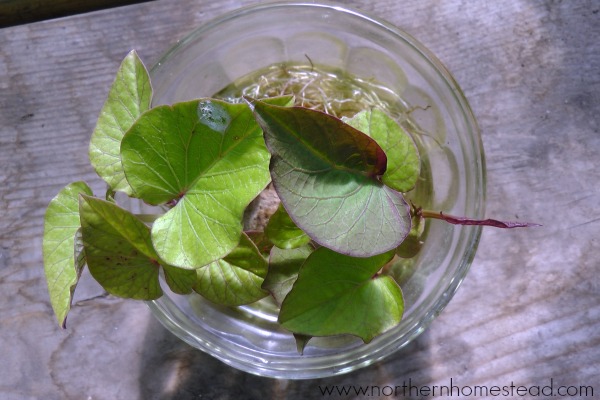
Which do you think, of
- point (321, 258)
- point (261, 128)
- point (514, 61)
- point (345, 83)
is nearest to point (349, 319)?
point (321, 258)

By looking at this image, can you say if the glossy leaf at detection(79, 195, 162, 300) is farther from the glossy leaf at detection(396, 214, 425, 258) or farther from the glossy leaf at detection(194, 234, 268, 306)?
the glossy leaf at detection(396, 214, 425, 258)

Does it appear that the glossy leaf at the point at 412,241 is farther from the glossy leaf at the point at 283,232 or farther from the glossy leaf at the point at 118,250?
the glossy leaf at the point at 118,250

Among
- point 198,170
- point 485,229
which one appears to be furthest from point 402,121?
point 198,170

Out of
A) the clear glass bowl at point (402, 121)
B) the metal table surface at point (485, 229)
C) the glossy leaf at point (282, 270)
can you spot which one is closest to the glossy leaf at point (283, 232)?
the glossy leaf at point (282, 270)

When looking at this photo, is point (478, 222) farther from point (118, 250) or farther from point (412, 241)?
point (118, 250)

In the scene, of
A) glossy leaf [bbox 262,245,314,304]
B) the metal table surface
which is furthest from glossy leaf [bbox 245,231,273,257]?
the metal table surface

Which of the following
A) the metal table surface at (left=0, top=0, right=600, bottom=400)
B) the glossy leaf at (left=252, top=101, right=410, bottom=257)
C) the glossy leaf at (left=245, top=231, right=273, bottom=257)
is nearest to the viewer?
the glossy leaf at (left=252, top=101, right=410, bottom=257)
